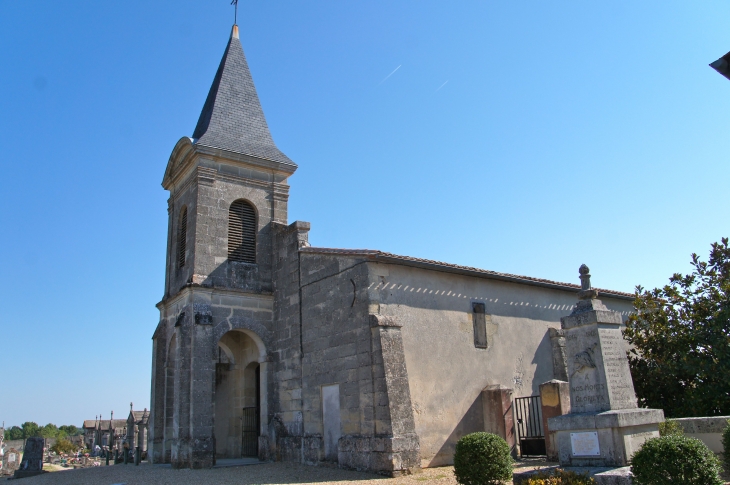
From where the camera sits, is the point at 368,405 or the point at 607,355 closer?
the point at 607,355

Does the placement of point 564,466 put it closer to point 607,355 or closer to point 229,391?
point 607,355

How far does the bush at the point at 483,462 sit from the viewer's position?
8.72 m

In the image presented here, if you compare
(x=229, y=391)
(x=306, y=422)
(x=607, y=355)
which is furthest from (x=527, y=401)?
(x=229, y=391)

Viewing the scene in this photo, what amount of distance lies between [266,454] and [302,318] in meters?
3.87

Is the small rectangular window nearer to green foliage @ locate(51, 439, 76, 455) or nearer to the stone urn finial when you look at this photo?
the stone urn finial

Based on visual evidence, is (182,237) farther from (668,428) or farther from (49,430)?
(49,430)

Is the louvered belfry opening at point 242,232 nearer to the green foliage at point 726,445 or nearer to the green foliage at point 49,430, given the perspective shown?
the green foliage at point 726,445

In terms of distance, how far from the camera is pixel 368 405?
12219 mm

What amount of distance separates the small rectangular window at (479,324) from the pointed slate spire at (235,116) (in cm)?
746

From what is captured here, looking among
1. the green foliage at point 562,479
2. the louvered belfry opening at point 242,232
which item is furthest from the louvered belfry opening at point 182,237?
the green foliage at point 562,479

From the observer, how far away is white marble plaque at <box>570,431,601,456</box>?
821cm

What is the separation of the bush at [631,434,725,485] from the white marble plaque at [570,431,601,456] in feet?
4.15

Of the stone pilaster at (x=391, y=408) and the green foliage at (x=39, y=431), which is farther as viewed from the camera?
the green foliage at (x=39, y=431)

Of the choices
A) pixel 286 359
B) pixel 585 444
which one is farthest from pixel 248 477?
pixel 585 444
